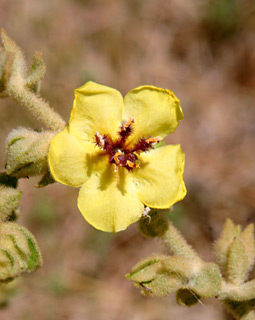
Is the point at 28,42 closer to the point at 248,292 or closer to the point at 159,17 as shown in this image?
the point at 159,17

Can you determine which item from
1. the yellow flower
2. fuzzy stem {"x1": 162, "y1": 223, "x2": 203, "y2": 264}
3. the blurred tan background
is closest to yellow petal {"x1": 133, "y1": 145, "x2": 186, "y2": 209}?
the yellow flower

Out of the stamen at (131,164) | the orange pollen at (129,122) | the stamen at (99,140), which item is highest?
the orange pollen at (129,122)

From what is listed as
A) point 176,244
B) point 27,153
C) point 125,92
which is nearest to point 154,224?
point 176,244

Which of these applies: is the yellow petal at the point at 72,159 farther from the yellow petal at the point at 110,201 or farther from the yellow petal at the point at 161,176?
the yellow petal at the point at 161,176

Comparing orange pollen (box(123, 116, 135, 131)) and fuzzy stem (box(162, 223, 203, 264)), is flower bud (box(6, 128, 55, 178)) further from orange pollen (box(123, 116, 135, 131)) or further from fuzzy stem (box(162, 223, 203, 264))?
fuzzy stem (box(162, 223, 203, 264))

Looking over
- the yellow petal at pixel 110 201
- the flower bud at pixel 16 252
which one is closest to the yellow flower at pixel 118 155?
the yellow petal at pixel 110 201

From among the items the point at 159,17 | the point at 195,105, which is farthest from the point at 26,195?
the point at 159,17
